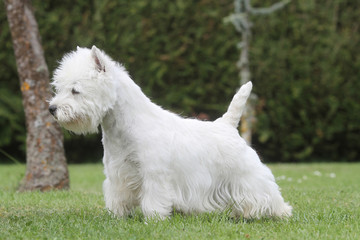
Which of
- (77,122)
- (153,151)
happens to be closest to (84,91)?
(77,122)

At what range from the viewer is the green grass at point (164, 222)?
3.92 meters

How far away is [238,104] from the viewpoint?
16.2ft

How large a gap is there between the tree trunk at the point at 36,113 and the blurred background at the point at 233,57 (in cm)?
504

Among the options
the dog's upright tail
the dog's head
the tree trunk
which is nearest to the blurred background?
the tree trunk

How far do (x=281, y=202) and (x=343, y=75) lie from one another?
8.64 m

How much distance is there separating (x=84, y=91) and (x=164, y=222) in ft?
3.96

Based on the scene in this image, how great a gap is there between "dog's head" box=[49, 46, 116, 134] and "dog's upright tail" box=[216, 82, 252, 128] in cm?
117

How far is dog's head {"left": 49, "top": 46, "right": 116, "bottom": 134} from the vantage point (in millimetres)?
4289

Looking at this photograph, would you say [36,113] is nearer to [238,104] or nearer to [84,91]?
[84,91]

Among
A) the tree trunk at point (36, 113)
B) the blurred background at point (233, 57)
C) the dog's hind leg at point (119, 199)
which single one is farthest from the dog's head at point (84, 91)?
the blurred background at point (233, 57)

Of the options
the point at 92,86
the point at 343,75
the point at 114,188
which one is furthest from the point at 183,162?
the point at 343,75

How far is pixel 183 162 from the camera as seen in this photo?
14.8 feet

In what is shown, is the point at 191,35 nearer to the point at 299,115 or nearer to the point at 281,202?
the point at 299,115

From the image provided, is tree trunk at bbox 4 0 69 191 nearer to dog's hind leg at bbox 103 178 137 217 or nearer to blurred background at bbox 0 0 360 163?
dog's hind leg at bbox 103 178 137 217
